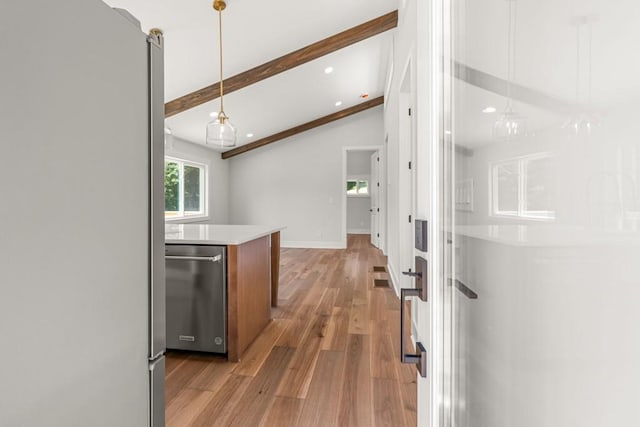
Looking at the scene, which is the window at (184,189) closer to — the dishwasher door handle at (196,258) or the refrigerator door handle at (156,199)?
the dishwasher door handle at (196,258)

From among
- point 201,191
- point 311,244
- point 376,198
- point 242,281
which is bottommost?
point 311,244

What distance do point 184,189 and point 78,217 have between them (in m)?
6.03

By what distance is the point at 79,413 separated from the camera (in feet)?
1.84

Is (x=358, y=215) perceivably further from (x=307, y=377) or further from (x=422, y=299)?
(x=422, y=299)

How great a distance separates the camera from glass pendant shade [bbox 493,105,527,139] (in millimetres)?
451

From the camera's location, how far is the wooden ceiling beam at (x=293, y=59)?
379 centimetres

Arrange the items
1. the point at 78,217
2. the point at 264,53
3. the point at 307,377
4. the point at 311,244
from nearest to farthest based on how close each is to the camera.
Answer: the point at 78,217, the point at 307,377, the point at 264,53, the point at 311,244

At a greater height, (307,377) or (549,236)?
(549,236)

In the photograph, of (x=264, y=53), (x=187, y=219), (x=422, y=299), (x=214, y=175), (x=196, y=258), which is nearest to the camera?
(x=422, y=299)

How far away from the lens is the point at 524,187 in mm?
443

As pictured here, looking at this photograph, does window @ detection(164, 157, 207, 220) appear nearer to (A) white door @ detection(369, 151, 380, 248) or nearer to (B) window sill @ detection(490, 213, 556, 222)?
(A) white door @ detection(369, 151, 380, 248)

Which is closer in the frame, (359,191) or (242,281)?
(242,281)

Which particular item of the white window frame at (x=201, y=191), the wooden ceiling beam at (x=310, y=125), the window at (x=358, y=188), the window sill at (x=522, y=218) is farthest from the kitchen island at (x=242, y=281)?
the window at (x=358, y=188)

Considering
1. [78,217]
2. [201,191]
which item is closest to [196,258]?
[78,217]
